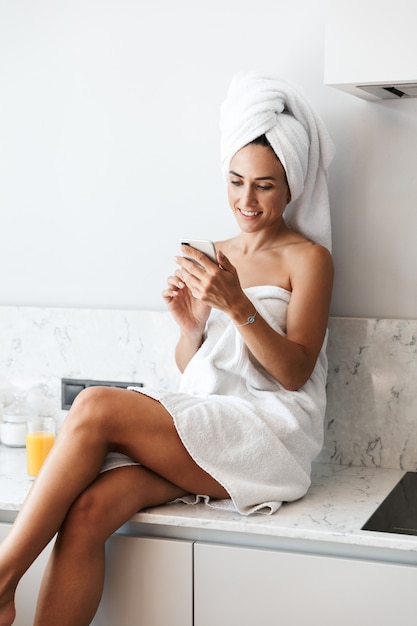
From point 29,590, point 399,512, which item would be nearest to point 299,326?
point 399,512

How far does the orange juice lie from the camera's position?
2.24 m

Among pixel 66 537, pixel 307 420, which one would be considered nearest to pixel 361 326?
pixel 307 420

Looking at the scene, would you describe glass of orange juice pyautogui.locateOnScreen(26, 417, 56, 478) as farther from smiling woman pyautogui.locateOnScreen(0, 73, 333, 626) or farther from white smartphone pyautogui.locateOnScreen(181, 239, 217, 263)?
white smartphone pyautogui.locateOnScreen(181, 239, 217, 263)

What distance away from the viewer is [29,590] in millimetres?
2033

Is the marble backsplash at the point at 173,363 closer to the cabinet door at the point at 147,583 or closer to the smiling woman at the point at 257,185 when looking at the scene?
the smiling woman at the point at 257,185

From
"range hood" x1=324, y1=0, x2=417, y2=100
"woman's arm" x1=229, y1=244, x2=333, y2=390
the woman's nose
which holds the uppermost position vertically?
"range hood" x1=324, y1=0, x2=417, y2=100

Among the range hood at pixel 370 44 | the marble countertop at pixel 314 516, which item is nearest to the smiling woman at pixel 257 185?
the range hood at pixel 370 44

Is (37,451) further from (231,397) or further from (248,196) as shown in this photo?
(248,196)

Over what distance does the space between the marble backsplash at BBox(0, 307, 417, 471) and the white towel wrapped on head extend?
0.27 m

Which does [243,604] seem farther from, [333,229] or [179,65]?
[179,65]

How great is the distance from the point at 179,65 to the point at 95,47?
23 centimetres

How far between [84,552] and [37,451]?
1.39ft

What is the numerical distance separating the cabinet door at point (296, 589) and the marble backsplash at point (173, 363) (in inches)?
20.1

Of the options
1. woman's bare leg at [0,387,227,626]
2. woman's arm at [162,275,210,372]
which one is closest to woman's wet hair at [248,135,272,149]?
woman's arm at [162,275,210,372]
